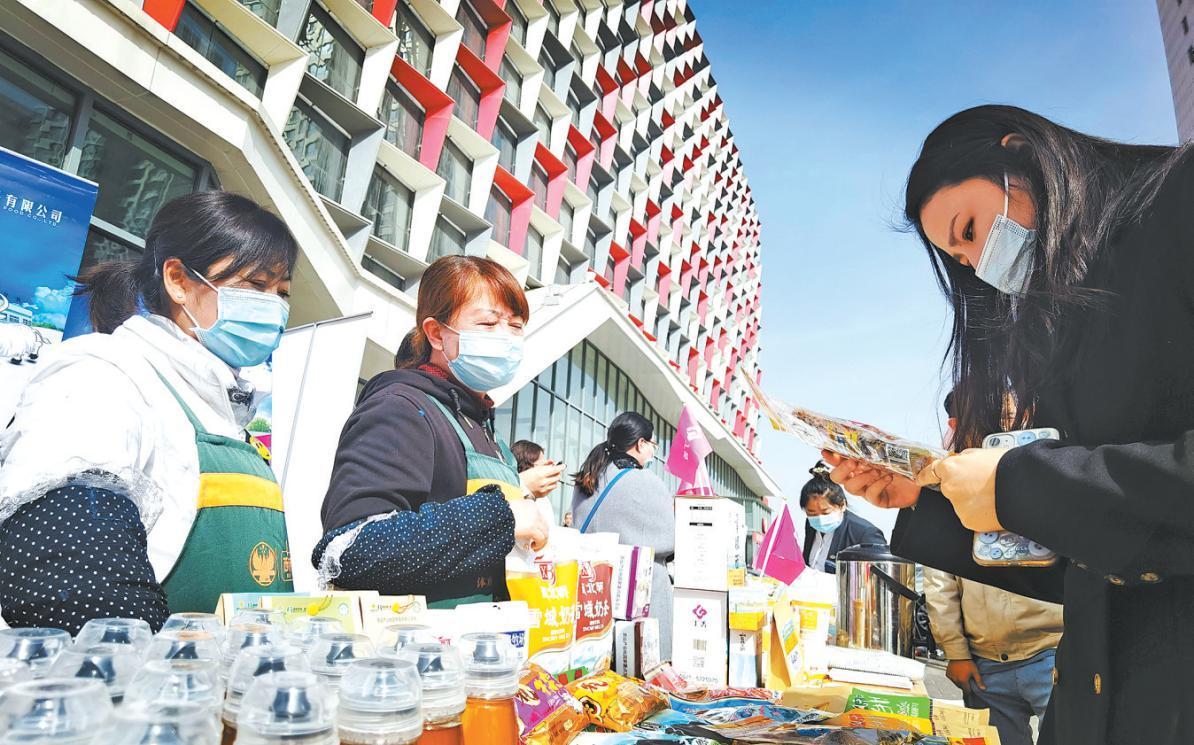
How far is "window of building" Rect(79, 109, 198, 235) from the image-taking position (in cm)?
640

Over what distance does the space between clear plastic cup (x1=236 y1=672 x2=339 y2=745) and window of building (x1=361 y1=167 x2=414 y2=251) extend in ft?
43.2

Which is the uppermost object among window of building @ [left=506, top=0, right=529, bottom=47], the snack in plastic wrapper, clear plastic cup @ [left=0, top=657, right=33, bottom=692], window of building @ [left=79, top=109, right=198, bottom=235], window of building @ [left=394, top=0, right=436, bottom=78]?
window of building @ [left=506, top=0, right=529, bottom=47]

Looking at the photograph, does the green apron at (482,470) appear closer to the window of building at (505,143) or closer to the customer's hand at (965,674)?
the customer's hand at (965,674)

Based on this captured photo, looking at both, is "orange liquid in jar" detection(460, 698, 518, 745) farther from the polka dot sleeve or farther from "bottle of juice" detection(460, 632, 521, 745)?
the polka dot sleeve

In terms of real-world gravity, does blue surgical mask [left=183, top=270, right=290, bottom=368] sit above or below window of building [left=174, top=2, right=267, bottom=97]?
below

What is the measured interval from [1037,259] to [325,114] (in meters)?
12.8

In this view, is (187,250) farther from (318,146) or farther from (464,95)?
(464,95)

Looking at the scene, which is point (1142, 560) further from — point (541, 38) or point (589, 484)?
point (541, 38)

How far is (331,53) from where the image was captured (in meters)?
11.9

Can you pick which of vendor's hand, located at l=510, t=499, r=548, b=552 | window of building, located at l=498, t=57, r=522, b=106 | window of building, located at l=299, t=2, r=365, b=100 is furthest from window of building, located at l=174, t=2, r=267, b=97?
vendor's hand, located at l=510, t=499, r=548, b=552

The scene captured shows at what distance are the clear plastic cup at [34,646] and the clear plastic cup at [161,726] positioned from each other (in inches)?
6.7

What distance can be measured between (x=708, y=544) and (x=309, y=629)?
195 cm

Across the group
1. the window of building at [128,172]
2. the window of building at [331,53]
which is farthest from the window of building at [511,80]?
the window of building at [128,172]

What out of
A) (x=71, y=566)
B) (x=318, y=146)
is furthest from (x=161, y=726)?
(x=318, y=146)
